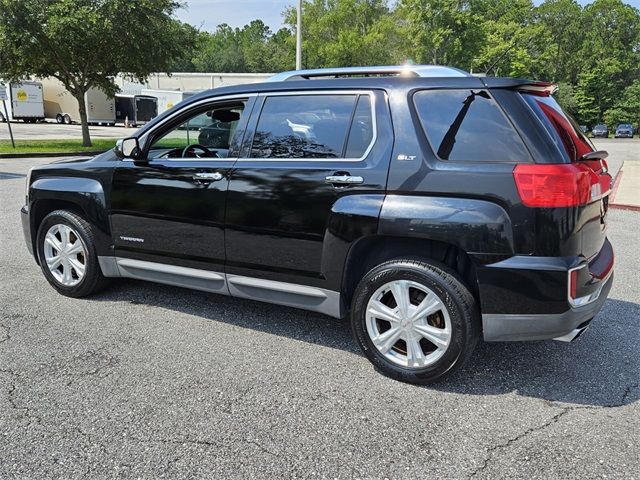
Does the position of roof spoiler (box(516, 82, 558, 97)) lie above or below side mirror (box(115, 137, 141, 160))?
above

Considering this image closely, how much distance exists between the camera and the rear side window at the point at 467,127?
3.10 metres

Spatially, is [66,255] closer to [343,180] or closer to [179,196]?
[179,196]

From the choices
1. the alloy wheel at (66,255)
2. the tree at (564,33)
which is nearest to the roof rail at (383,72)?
the alloy wheel at (66,255)

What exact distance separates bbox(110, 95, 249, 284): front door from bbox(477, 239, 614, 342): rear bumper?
1921 mm

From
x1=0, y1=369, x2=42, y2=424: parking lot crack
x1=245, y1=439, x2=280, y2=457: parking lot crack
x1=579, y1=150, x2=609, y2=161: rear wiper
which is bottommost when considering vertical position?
x1=245, y1=439, x2=280, y2=457: parking lot crack

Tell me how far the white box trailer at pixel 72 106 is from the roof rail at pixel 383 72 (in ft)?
137

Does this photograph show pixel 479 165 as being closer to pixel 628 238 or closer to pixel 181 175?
pixel 181 175

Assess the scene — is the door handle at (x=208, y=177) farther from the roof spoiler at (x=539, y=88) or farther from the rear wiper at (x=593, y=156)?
the rear wiper at (x=593, y=156)

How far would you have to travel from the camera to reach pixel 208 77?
168 ft

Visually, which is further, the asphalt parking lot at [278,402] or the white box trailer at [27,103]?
the white box trailer at [27,103]

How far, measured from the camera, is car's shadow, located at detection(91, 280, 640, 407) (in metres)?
3.36

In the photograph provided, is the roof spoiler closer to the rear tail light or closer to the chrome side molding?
the rear tail light

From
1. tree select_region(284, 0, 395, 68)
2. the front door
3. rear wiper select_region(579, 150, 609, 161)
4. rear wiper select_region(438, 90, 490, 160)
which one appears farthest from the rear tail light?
tree select_region(284, 0, 395, 68)

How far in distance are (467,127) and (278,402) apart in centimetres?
194
